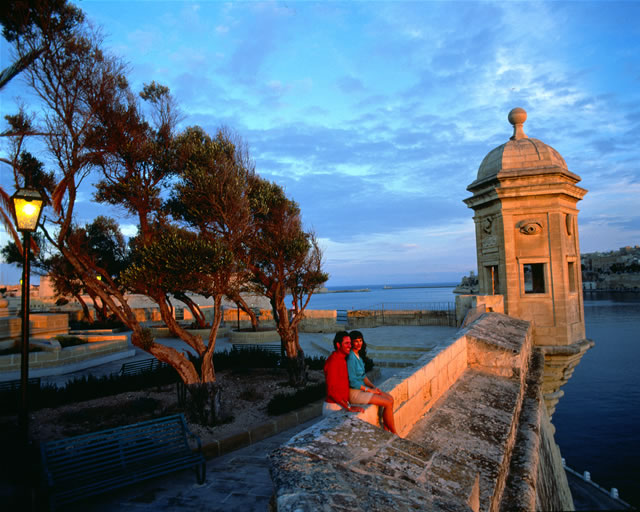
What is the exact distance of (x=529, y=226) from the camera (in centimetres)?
1161

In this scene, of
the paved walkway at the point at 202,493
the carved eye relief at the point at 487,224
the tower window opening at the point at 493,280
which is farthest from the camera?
the tower window opening at the point at 493,280

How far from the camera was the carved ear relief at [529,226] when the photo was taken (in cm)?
1156

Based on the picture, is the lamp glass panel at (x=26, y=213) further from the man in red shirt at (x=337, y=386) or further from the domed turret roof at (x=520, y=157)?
the domed turret roof at (x=520, y=157)

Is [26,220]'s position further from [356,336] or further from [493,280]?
[493,280]

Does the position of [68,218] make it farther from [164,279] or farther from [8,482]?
[8,482]

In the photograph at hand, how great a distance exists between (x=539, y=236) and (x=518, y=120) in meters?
4.05

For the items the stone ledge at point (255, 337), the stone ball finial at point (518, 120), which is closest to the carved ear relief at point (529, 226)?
the stone ball finial at point (518, 120)

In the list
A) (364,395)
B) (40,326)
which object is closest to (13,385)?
(364,395)

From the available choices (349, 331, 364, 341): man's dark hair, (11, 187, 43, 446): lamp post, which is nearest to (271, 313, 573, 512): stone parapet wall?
(349, 331, 364, 341): man's dark hair

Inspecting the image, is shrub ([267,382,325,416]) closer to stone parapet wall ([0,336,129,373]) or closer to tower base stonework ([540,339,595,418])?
tower base stonework ([540,339,595,418])

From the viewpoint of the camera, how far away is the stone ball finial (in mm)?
12709

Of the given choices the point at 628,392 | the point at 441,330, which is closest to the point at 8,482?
the point at 441,330

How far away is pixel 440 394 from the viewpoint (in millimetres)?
5039

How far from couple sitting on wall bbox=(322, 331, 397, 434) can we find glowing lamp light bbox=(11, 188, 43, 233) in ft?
16.2
